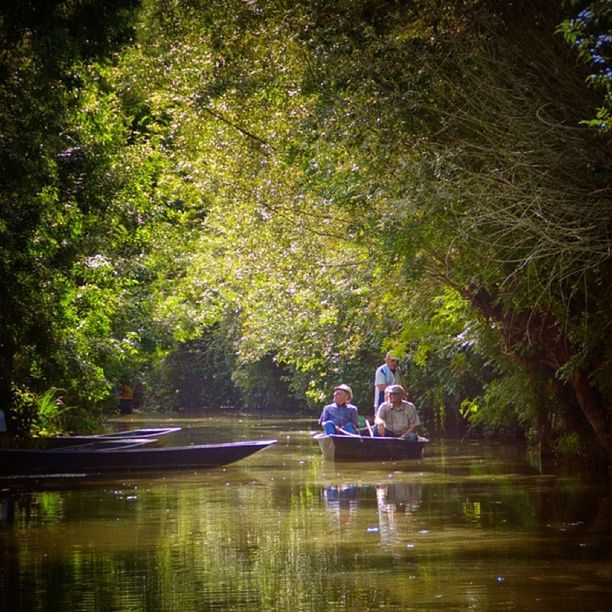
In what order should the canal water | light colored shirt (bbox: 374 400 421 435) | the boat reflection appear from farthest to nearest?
light colored shirt (bbox: 374 400 421 435), the boat reflection, the canal water

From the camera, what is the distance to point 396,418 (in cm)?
2341

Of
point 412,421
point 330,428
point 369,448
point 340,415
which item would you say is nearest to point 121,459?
point 330,428

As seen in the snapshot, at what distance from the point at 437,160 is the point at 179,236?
2291 centimetres

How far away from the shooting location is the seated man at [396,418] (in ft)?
76.0

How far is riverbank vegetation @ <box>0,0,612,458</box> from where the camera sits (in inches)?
600

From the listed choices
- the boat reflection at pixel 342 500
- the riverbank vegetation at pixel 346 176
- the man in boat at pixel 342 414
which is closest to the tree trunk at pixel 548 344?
the riverbank vegetation at pixel 346 176

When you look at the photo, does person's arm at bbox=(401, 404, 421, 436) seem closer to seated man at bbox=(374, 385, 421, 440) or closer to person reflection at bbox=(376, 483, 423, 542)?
seated man at bbox=(374, 385, 421, 440)

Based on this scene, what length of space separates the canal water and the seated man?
276cm

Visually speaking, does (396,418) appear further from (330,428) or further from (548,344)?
(548,344)

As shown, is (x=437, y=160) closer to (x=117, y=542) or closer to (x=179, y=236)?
(x=117, y=542)

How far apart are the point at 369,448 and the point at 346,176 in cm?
588

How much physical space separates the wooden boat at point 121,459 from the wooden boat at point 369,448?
1.44 m

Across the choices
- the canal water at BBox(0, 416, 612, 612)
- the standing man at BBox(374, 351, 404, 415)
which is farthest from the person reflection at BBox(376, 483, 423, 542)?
the standing man at BBox(374, 351, 404, 415)

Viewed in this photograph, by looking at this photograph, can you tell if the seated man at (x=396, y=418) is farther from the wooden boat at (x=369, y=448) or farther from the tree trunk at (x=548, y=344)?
the tree trunk at (x=548, y=344)
